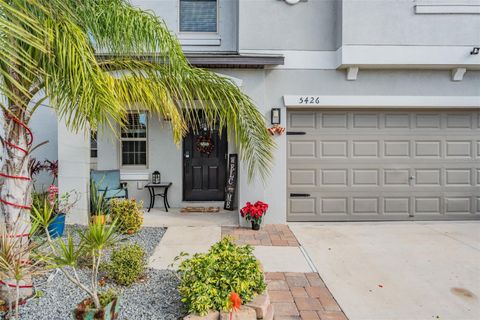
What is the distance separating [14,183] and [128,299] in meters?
1.64

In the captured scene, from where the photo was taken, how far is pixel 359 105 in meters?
6.28

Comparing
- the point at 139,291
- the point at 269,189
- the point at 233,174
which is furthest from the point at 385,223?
the point at 139,291

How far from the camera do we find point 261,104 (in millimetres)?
6109

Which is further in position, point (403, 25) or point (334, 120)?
point (334, 120)

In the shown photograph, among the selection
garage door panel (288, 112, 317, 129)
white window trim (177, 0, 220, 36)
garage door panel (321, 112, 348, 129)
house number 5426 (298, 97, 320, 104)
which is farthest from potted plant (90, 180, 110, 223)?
garage door panel (321, 112, 348, 129)

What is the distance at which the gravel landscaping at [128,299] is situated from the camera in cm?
279

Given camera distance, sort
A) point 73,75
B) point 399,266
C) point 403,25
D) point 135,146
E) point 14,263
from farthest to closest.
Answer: point 135,146, point 403,25, point 399,266, point 14,263, point 73,75

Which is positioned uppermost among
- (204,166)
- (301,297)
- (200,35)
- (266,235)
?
(200,35)

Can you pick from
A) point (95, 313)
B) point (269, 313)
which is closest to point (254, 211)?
point (269, 313)

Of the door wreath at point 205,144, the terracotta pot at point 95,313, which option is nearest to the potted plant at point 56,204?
the terracotta pot at point 95,313

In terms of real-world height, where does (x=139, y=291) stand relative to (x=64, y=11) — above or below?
below

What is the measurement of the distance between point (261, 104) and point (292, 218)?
102 inches

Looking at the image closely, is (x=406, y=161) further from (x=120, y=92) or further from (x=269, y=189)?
(x=120, y=92)

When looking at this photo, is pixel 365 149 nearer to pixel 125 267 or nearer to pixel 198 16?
pixel 198 16
